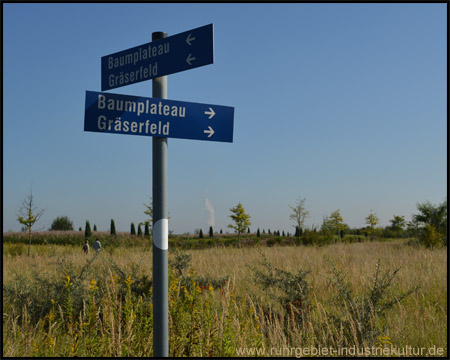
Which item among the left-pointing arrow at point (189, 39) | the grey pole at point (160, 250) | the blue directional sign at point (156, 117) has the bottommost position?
the grey pole at point (160, 250)

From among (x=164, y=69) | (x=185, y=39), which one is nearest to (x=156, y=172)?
(x=164, y=69)

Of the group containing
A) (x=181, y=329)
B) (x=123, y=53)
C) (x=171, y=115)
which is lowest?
(x=181, y=329)

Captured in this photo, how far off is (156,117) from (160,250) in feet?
3.51

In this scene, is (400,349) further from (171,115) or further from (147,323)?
(171,115)

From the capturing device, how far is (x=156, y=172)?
3.22 m

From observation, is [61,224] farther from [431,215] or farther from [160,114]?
[160,114]

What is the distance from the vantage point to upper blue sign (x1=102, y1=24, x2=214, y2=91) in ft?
10.9

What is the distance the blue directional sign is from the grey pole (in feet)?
0.39

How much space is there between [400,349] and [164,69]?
401cm

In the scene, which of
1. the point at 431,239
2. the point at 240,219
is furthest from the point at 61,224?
the point at 431,239

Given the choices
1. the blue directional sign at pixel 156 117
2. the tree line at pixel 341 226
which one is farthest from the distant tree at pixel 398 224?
the blue directional sign at pixel 156 117

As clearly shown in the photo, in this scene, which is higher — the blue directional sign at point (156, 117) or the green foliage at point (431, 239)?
the blue directional sign at point (156, 117)

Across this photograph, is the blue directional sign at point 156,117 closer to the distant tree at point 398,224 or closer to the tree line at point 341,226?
the tree line at point 341,226

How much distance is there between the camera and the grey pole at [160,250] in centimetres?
308
